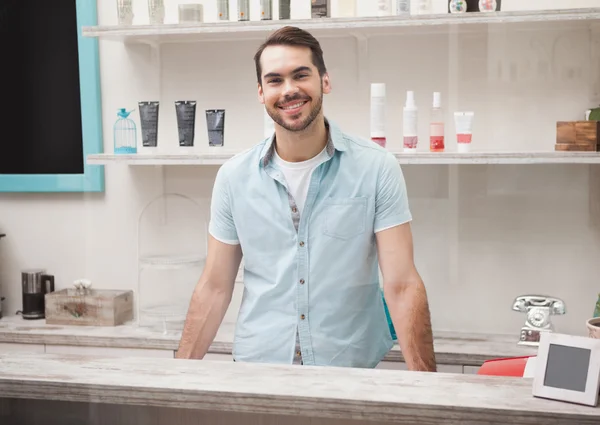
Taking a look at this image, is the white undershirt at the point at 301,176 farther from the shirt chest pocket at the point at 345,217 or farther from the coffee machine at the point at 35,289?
the coffee machine at the point at 35,289

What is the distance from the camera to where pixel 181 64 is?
2.06m

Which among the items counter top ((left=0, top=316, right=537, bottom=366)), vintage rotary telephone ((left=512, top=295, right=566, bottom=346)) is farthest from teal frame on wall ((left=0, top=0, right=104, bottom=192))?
vintage rotary telephone ((left=512, top=295, right=566, bottom=346))

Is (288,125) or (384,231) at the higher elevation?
(288,125)

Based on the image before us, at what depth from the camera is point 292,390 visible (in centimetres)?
122

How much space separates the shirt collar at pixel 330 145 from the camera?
1.71 metres

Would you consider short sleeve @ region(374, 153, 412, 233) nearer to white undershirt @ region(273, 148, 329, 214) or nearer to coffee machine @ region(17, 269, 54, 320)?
white undershirt @ region(273, 148, 329, 214)

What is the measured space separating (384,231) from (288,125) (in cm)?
28

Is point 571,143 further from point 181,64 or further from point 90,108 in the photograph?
point 90,108

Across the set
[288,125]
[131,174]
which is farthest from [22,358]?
[131,174]

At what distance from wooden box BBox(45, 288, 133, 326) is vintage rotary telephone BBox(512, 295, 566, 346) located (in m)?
0.95

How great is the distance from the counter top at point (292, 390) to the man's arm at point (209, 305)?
0.43 meters

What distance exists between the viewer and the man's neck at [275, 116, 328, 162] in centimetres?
167

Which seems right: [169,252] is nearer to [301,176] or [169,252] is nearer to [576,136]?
[301,176]

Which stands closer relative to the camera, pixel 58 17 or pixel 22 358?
pixel 22 358
